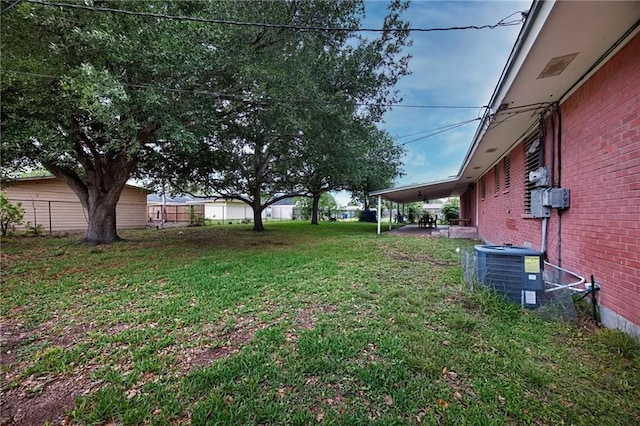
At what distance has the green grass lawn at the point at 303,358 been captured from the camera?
185 centimetres

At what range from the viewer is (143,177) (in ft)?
41.0

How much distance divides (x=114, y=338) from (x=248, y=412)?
196cm

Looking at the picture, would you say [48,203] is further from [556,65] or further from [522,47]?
[556,65]

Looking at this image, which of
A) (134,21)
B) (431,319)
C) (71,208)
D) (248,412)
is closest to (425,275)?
(431,319)

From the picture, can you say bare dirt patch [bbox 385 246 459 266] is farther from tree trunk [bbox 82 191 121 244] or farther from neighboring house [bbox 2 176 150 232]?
neighboring house [bbox 2 176 150 232]

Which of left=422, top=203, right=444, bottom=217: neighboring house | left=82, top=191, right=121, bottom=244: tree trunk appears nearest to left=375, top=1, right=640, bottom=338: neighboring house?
left=82, top=191, right=121, bottom=244: tree trunk

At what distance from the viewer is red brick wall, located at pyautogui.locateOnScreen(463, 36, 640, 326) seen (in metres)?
2.56

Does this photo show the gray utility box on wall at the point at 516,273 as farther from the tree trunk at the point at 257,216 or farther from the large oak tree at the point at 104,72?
the tree trunk at the point at 257,216

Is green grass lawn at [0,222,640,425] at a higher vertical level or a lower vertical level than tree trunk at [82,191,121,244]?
lower

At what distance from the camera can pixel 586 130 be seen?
3357mm

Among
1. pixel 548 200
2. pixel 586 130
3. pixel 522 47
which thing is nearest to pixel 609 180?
pixel 586 130

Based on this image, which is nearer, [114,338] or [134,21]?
[114,338]

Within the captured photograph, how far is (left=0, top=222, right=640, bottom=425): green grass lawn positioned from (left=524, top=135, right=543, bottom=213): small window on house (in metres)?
2.45

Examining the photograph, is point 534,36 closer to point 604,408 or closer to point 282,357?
point 604,408
